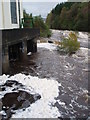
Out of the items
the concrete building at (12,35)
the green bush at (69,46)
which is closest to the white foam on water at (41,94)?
the concrete building at (12,35)

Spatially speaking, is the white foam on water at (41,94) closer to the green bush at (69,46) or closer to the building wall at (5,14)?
the building wall at (5,14)

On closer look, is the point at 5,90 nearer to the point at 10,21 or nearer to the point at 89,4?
the point at 10,21

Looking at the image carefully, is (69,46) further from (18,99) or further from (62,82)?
(18,99)

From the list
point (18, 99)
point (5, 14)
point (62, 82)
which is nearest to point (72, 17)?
point (5, 14)

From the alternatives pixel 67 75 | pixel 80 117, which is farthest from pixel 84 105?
pixel 67 75

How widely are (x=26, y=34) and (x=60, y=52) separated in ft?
9.46

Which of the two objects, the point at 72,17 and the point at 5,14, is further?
the point at 72,17

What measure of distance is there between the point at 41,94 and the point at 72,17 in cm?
3696

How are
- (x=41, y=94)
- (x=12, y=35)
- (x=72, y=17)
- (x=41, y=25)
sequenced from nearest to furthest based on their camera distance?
(x=41, y=94)
(x=12, y=35)
(x=41, y=25)
(x=72, y=17)

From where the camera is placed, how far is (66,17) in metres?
40.8

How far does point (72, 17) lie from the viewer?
39938 millimetres

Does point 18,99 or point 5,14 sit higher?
point 5,14

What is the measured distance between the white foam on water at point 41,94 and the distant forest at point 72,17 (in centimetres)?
2210

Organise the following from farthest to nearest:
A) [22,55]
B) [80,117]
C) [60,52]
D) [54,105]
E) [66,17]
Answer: [66,17]
[60,52]
[22,55]
[54,105]
[80,117]
